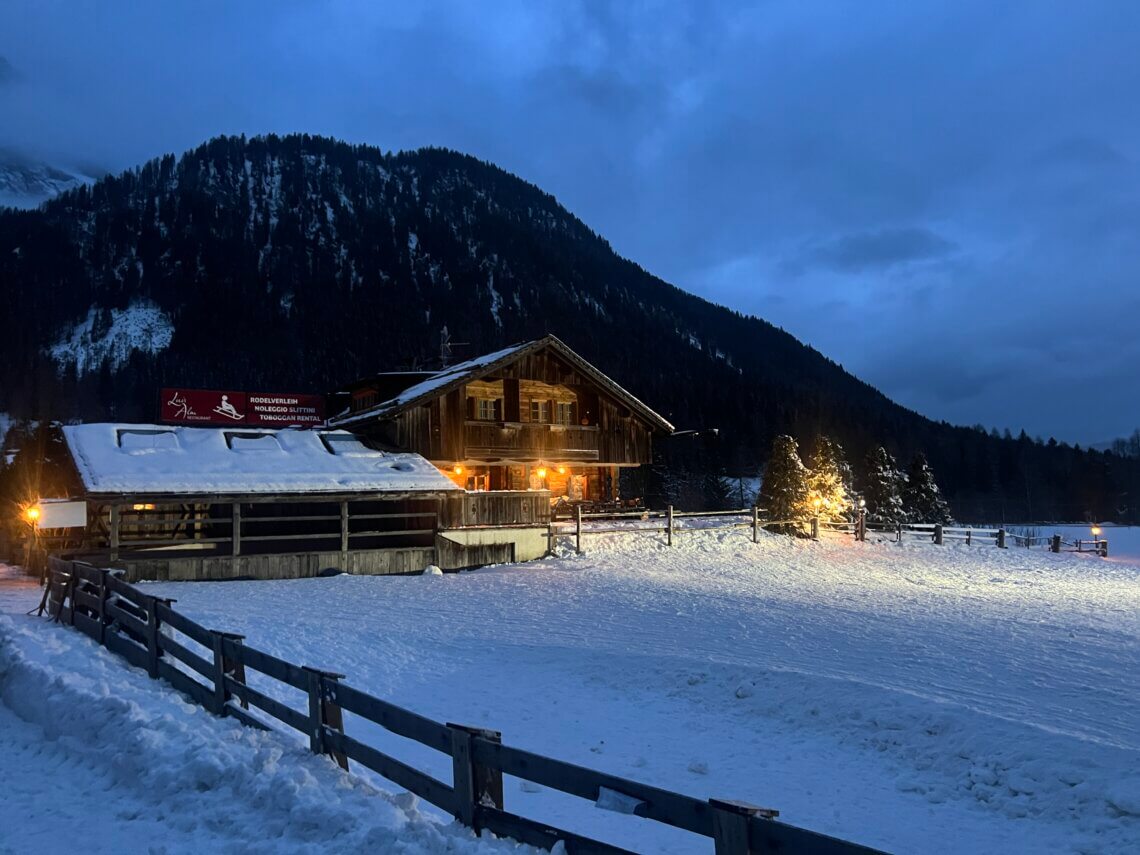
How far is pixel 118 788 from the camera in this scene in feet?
22.0

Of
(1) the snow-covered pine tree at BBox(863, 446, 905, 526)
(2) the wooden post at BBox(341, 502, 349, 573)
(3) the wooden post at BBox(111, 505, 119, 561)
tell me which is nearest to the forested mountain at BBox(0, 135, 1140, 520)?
(1) the snow-covered pine tree at BBox(863, 446, 905, 526)

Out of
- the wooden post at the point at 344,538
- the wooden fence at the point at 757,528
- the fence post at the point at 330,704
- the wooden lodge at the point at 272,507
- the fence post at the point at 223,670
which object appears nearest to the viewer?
the fence post at the point at 330,704

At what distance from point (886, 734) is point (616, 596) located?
407 inches

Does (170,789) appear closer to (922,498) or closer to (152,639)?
(152,639)

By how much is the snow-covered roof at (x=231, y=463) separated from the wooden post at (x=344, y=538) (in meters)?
0.73

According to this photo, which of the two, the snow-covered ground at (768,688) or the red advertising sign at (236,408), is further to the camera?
the red advertising sign at (236,408)

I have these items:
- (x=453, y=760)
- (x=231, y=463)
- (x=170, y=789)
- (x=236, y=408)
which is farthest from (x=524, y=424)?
(x=453, y=760)

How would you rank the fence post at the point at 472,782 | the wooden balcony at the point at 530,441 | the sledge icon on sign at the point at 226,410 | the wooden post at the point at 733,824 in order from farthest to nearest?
1. the wooden balcony at the point at 530,441
2. the sledge icon on sign at the point at 226,410
3. the fence post at the point at 472,782
4. the wooden post at the point at 733,824

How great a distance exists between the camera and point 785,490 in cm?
3388

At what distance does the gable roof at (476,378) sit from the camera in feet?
96.9

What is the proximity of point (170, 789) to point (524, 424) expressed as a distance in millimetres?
26555

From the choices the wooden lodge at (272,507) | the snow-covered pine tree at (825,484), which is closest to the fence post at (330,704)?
the wooden lodge at (272,507)

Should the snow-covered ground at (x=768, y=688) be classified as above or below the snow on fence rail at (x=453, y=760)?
below

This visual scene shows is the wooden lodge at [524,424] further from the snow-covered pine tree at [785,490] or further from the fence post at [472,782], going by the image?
the fence post at [472,782]
